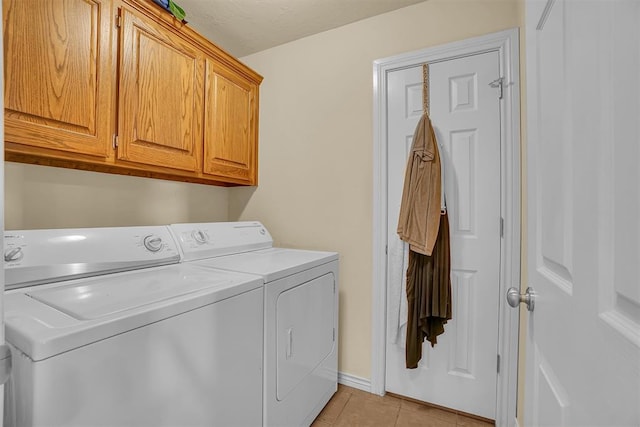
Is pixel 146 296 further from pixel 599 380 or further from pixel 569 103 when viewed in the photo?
pixel 569 103

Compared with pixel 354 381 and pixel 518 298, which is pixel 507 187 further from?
pixel 354 381

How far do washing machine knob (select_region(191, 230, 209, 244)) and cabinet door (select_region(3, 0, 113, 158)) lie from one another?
591mm

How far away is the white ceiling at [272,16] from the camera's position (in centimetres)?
180

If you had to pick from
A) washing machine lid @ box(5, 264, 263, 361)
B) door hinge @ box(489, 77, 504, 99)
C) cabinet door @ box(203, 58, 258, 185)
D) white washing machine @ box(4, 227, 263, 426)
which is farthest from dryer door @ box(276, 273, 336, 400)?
door hinge @ box(489, 77, 504, 99)

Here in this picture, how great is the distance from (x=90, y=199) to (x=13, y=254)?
0.70 meters

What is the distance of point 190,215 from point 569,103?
2.26 meters

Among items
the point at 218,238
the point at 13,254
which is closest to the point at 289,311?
Result: the point at 218,238

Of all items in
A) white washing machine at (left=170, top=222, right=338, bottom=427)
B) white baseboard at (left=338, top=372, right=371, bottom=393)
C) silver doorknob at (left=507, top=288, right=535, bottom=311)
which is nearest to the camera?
silver doorknob at (left=507, top=288, right=535, bottom=311)

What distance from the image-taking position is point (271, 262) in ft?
5.05

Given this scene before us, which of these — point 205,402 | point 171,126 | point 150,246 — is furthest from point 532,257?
point 171,126

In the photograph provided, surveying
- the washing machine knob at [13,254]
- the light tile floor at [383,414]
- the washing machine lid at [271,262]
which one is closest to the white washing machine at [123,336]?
the washing machine knob at [13,254]

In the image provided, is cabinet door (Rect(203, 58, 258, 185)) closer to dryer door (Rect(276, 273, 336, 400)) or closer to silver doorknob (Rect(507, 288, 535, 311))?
dryer door (Rect(276, 273, 336, 400))

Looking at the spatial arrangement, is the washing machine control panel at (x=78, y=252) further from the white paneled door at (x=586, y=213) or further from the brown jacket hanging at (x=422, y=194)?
the white paneled door at (x=586, y=213)

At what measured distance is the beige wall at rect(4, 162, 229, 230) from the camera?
139cm
